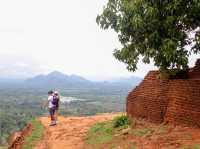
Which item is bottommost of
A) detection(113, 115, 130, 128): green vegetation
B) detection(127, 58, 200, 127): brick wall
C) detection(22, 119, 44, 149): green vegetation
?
detection(22, 119, 44, 149): green vegetation

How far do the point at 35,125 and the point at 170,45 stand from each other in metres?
12.7

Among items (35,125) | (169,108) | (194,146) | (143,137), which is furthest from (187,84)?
(35,125)

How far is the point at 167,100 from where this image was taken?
18.1 meters

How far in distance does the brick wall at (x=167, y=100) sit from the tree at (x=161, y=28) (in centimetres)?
122

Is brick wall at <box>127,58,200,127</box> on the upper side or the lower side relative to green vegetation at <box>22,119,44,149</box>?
upper

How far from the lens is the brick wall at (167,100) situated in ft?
53.4

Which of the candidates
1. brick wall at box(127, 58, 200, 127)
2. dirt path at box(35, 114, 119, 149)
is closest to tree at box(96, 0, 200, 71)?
brick wall at box(127, 58, 200, 127)

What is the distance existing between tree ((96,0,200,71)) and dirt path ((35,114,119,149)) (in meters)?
4.48

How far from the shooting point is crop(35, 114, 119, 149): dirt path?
18.8m

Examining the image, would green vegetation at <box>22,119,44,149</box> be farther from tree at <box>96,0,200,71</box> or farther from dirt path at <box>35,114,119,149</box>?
tree at <box>96,0,200,71</box>

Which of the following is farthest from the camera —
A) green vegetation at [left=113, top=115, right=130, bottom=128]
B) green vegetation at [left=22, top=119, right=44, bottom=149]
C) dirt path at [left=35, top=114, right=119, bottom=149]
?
green vegetation at [left=22, top=119, right=44, bottom=149]

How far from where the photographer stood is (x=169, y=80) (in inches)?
727

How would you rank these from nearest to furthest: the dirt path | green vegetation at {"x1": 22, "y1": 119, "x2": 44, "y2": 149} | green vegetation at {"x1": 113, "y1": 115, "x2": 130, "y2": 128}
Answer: the dirt path
green vegetation at {"x1": 113, "y1": 115, "x2": 130, "y2": 128}
green vegetation at {"x1": 22, "y1": 119, "x2": 44, "y2": 149}

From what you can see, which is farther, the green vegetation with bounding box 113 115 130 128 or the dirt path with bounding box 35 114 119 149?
the green vegetation with bounding box 113 115 130 128
